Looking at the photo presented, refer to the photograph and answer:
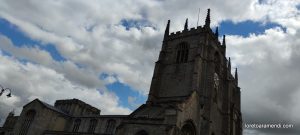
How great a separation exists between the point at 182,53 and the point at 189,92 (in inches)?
339

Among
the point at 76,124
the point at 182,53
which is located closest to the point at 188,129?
the point at 182,53

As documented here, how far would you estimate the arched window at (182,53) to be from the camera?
146ft

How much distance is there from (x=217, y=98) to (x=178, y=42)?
11.7 metres

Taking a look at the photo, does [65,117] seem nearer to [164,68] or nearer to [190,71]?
[164,68]

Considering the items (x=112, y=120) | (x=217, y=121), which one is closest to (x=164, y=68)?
(x=217, y=121)

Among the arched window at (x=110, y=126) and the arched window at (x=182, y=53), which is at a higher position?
the arched window at (x=182, y=53)

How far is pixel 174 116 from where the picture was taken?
32062 millimetres

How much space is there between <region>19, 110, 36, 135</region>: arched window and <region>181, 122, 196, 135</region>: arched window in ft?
119

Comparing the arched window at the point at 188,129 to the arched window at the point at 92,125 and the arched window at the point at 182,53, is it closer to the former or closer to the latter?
the arched window at the point at 182,53

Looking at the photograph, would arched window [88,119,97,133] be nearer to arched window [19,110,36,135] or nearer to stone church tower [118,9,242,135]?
arched window [19,110,36,135]

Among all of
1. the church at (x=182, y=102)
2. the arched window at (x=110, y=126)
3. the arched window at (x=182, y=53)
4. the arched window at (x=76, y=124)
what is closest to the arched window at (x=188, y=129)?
the church at (x=182, y=102)

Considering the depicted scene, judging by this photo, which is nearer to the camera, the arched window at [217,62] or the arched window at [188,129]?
the arched window at [188,129]

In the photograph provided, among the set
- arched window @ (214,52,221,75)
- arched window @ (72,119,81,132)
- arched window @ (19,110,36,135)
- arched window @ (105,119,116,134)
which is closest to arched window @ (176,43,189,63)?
arched window @ (214,52,221,75)

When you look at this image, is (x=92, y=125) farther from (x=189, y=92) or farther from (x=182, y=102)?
(x=182, y=102)
